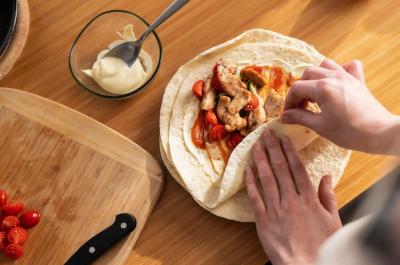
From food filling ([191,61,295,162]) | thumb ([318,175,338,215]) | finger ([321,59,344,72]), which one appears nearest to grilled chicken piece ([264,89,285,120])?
food filling ([191,61,295,162])

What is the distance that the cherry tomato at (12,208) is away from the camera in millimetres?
1942

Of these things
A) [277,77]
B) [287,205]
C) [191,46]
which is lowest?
[287,205]

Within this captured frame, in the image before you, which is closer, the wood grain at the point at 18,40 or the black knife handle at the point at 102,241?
the black knife handle at the point at 102,241

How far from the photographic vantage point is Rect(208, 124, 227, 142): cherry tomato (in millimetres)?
1915

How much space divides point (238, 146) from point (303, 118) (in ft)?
0.91

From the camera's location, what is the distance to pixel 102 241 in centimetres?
188

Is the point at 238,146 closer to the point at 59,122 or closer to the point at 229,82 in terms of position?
the point at 229,82

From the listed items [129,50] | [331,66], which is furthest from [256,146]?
[129,50]

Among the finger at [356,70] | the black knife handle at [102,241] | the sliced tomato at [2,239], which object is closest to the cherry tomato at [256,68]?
the finger at [356,70]

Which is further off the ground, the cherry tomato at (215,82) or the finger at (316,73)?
the finger at (316,73)

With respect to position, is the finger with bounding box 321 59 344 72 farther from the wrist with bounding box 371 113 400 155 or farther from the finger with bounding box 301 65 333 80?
the wrist with bounding box 371 113 400 155

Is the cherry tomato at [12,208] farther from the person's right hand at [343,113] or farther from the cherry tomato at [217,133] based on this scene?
the person's right hand at [343,113]

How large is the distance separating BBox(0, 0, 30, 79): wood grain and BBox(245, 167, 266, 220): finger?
1.09 m

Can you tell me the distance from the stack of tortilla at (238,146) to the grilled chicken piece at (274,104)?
5cm
